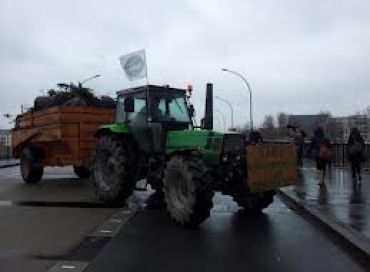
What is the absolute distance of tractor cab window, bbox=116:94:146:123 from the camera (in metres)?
15.7

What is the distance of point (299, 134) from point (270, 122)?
10842 cm

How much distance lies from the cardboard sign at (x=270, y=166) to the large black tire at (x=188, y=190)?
3.30ft

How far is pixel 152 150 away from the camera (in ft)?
49.6

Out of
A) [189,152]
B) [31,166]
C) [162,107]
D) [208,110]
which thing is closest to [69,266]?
[189,152]

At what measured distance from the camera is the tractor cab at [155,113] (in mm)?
15039

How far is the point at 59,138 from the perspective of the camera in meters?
21.2

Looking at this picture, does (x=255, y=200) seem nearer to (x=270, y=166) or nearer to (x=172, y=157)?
(x=270, y=166)

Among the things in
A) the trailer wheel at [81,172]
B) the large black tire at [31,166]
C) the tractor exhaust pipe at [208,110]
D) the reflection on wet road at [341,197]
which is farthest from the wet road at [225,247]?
the trailer wheel at [81,172]

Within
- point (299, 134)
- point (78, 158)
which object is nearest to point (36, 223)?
point (78, 158)

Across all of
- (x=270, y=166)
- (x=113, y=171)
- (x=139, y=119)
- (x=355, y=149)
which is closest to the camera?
(x=270, y=166)

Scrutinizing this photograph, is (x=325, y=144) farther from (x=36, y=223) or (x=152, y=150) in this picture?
(x=36, y=223)

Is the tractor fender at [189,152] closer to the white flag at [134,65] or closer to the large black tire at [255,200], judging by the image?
the large black tire at [255,200]

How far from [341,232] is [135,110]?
252 inches

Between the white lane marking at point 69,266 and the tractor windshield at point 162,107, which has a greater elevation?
the tractor windshield at point 162,107
